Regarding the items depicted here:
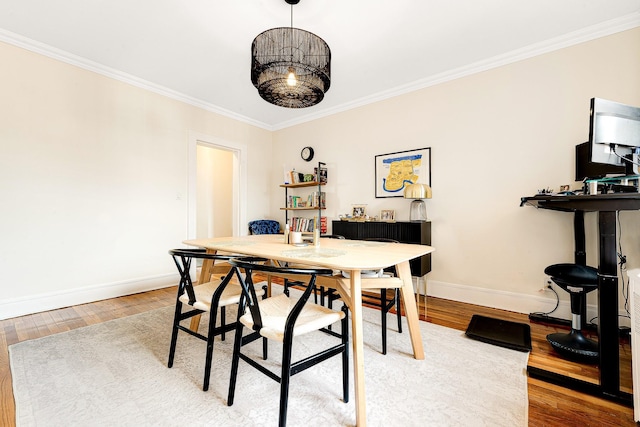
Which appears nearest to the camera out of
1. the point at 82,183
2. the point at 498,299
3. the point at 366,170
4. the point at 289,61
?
the point at 289,61

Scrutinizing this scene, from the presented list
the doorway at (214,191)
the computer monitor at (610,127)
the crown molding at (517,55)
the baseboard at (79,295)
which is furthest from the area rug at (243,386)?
the doorway at (214,191)

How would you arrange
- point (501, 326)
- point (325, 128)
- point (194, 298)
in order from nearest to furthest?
point (194, 298) → point (501, 326) → point (325, 128)

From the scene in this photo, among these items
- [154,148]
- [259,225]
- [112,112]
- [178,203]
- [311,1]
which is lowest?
[259,225]

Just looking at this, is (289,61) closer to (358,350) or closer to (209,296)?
(209,296)

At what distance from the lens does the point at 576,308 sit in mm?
1896

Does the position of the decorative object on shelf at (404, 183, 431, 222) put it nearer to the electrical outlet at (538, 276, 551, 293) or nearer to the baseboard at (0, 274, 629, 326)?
the baseboard at (0, 274, 629, 326)

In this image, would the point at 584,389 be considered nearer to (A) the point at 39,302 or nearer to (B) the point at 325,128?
(B) the point at 325,128

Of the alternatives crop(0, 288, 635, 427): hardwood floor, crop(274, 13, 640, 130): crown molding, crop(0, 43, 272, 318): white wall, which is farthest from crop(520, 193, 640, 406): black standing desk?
crop(0, 43, 272, 318): white wall

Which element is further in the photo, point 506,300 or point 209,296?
point 506,300

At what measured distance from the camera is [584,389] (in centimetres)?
149

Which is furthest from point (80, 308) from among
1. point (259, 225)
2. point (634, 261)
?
point (634, 261)

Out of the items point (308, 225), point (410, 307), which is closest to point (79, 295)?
point (308, 225)

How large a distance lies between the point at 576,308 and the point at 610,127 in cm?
123

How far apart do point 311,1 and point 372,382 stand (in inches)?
106
